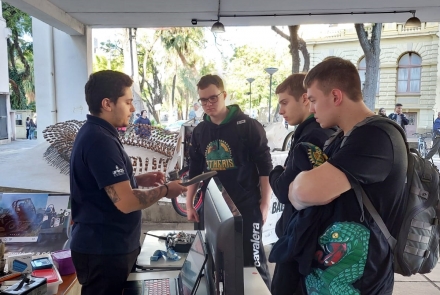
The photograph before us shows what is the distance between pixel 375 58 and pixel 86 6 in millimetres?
7278

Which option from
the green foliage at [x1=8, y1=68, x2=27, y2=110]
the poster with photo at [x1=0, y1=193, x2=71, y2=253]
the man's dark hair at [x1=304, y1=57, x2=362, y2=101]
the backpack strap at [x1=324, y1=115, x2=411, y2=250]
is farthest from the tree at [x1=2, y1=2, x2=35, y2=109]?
the backpack strap at [x1=324, y1=115, x2=411, y2=250]

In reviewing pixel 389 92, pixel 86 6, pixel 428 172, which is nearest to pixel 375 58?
pixel 86 6

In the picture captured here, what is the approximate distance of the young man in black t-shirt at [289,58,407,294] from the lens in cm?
130

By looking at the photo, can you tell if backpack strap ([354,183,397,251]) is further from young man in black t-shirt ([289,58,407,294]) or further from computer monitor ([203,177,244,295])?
computer monitor ([203,177,244,295])

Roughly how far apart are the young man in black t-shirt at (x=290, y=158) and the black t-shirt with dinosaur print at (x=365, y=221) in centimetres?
19

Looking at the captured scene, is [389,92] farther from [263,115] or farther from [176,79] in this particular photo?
[176,79]

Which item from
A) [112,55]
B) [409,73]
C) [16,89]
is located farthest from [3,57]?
[409,73]

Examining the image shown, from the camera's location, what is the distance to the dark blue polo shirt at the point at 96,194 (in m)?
1.68

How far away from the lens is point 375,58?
32.1 feet

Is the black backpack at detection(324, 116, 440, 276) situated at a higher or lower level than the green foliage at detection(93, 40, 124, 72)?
lower

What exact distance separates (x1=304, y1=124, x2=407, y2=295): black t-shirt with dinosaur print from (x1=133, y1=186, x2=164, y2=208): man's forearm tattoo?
80cm

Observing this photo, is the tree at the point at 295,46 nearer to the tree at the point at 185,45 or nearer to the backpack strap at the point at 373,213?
the backpack strap at the point at 373,213

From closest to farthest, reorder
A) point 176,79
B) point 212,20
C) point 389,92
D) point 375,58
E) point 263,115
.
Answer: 1. point 212,20
2. point 375,58
3. point 263,115
4. point 389,92
5. point 176,79

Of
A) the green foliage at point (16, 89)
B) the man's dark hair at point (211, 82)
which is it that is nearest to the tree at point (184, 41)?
the green foliage at point (16, 89)
